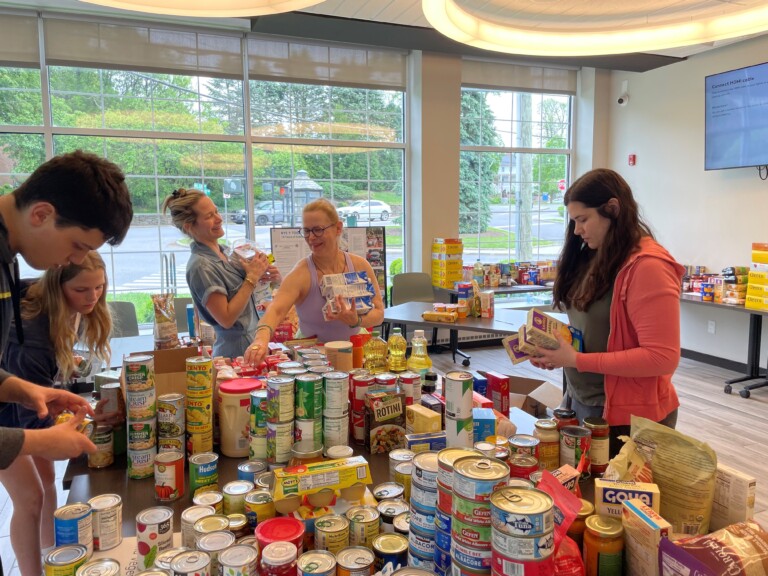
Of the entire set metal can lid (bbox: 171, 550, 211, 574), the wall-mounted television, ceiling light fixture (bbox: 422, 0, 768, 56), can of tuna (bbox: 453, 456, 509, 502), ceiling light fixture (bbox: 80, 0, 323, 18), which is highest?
the wall-mounted television

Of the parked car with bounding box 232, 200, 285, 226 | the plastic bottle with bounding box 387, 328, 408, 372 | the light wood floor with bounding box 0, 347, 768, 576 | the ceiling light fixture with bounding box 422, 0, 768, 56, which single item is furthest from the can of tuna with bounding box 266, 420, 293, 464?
the parked car with bounding box 232, 200, 285, 226

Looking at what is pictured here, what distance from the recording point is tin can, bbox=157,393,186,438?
4.89 feet

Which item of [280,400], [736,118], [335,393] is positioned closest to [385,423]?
[335,393]

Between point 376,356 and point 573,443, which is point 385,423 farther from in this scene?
point 573,443

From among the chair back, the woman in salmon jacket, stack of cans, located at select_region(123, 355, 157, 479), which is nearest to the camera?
stack of cans, located at select_region(123, 355, 157, 479)

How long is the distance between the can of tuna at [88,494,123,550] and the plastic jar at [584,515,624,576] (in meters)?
0.99

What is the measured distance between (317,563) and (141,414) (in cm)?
78

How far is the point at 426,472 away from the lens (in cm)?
101

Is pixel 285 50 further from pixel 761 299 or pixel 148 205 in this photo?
pixel 761 299

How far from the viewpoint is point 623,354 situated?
1.74 meters

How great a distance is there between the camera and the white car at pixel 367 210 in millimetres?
6199

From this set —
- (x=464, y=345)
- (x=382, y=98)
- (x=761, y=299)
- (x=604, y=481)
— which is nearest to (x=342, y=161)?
(x=382, y=98)

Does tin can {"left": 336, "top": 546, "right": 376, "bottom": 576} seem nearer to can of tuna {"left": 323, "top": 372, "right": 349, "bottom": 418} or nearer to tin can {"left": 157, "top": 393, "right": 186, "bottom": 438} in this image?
can of tuna {"left": 323, "top": 372, "right": 349, "bottom": 418}

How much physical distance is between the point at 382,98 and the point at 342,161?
91 cm
